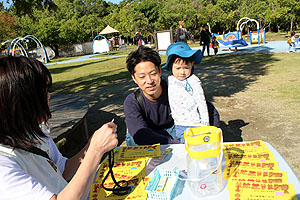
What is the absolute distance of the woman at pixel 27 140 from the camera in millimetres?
986

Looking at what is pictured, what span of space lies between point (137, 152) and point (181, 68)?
1.12 m

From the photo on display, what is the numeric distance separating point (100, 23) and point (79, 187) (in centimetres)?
3953

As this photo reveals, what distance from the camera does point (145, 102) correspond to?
2.25 meters

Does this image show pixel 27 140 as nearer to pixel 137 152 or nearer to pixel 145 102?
pixel 137 152

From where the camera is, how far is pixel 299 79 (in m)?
6.44

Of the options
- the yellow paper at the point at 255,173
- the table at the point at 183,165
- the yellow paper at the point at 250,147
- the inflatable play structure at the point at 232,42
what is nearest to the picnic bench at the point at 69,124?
the table at the point at 183,165

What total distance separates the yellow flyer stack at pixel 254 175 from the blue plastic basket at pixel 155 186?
0.28m

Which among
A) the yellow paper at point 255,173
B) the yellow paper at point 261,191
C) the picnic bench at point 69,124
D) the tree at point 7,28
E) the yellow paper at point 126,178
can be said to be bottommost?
the picnic bench at point 69,124

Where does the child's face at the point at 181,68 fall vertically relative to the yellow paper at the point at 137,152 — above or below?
above

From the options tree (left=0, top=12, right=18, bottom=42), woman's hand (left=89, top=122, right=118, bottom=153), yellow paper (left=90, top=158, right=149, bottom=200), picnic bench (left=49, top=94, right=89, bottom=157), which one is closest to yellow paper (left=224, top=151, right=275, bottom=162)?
yellow paper (left=90, top=158, right=149, bottom=200)

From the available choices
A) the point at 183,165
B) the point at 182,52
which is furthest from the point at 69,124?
the point at 183,165

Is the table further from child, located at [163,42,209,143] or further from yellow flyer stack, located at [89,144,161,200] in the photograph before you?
child, located at [163,42,209,143]

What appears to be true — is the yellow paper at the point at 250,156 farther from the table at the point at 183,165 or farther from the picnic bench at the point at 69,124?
the picnic bench at the point at 69,124

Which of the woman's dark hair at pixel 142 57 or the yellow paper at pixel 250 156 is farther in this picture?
the woman's dark hair at pixel 142 57
